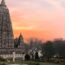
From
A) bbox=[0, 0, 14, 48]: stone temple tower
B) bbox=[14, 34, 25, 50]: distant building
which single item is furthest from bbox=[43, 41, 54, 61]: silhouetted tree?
bbox=[0, 0, 14, 48]: stone temple tower

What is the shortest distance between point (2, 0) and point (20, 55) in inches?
670

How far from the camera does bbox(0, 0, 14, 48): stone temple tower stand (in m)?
108

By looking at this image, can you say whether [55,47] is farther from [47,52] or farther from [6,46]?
[6,46]

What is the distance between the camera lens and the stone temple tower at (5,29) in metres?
108

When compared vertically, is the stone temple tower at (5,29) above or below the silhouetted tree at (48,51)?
above

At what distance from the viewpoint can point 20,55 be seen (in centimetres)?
10581

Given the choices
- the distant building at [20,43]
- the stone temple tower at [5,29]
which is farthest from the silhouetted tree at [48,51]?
the stone temple tower at [5,29]

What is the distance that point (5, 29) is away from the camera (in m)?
108

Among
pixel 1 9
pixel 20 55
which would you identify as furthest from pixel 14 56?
pixel 1 9

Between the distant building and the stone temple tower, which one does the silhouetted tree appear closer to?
the distant building

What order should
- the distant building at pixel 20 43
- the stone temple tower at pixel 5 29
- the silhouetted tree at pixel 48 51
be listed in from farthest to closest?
the distant building at pixel 20 43, the stone temple tower at pixel 5 29, the silhouetted tree at pixel 48 51

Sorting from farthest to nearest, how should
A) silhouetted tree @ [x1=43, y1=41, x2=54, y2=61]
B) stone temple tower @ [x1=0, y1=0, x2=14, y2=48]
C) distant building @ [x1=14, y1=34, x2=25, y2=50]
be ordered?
distant building @ [x1=14, y1=34, x2=25, y2=50] → stone temple tower @ [x1=0, y1=0, x2=14, y2=48] → silhouetted tree @ [x1=43, y1=41, x2=54, y2=61]

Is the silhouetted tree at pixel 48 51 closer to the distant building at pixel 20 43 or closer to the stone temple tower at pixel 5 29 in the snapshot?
the distant building at pixel 20 43

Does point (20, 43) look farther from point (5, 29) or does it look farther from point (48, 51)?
point (48, 51)
